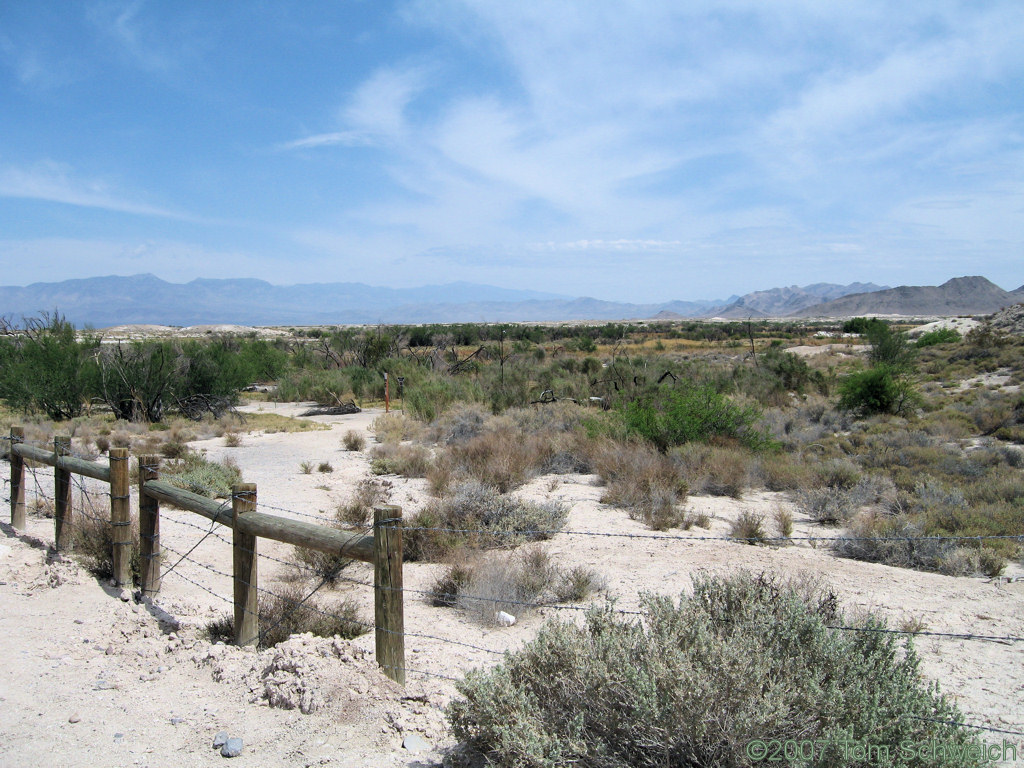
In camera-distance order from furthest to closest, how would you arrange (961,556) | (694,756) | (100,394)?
(100,394) → (961,556) → (694,756)

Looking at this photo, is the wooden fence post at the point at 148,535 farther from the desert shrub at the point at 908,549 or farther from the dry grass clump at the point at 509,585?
the desert shrub at the point at 908,549

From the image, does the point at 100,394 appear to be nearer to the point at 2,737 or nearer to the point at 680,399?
the point at 680,399

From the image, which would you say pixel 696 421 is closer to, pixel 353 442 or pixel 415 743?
pixel 353 442

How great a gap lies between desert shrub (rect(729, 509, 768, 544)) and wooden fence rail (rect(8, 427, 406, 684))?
5.52 m

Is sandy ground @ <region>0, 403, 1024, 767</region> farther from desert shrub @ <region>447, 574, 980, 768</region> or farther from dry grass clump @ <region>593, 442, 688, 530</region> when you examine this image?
desert shrub @ <region>447, 574, 980, 768</region>

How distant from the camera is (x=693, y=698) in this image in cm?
320

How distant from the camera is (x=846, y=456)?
48.4ft

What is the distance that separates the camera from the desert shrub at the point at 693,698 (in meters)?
3.15

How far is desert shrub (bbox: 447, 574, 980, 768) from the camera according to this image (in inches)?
124

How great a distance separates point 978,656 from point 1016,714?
42.1 inches

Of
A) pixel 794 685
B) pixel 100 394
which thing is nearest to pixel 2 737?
pixel 794 685

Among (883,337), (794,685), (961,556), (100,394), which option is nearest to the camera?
(794,685)

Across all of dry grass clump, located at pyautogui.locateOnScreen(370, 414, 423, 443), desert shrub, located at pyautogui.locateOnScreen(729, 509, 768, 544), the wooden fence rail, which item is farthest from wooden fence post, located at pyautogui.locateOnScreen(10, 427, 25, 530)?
dry grass clump, located at pyautogui.locateOnScreen(370, 414, 423, 443)

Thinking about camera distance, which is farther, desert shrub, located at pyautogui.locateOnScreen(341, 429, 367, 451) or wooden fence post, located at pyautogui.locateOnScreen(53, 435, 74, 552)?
desert shrub, located at pyautogui.locateOnScreen(341, 429, 367, 451)
